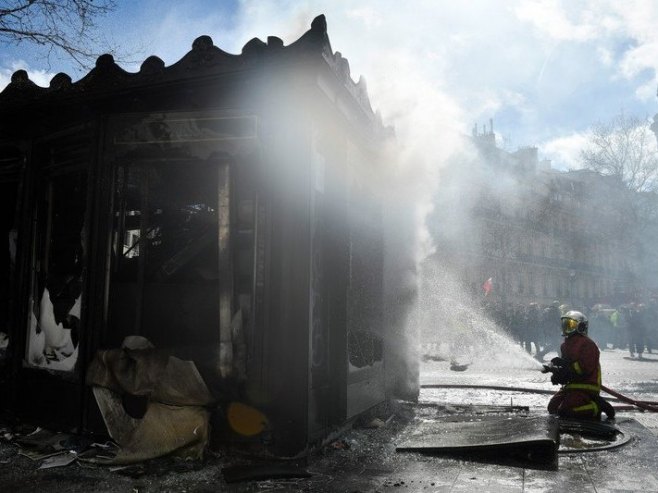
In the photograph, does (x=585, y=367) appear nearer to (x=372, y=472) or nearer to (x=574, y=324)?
(x=574, y=324)

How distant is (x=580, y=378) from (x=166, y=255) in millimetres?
5270

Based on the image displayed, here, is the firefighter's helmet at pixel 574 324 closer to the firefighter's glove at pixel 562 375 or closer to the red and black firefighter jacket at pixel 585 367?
the red and black firefighter jacket at pixel 585 367

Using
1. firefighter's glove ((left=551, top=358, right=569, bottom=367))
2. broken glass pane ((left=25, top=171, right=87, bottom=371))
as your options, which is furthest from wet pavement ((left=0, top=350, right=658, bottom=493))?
broken glass pane ((left=25, top=171, right=87, bottom=371))

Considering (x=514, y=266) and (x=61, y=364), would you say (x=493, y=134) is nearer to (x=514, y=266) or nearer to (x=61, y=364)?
(x=514, y=266)

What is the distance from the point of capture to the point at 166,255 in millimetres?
5562

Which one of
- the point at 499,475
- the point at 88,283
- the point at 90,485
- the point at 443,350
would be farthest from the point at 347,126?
the point at 443,350

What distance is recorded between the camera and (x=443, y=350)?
1928 centimetres

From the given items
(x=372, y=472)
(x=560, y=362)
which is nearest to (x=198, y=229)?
(x=372, y=472)

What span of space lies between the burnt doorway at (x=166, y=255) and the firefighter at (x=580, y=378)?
14.8ft

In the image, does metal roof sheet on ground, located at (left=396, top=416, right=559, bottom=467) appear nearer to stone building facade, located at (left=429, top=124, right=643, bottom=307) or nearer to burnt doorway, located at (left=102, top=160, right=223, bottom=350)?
burnt doorway, located at (left=102, top=160, right=223, bottom=350)

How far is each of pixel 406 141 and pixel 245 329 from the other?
4.82m

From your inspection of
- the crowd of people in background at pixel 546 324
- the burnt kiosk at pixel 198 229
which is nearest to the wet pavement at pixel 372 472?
the burnt kiosk at pixel 198 229

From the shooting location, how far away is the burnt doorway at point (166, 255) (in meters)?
5.35

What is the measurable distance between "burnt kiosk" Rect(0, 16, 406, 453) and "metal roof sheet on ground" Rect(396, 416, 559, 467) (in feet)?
3.15
